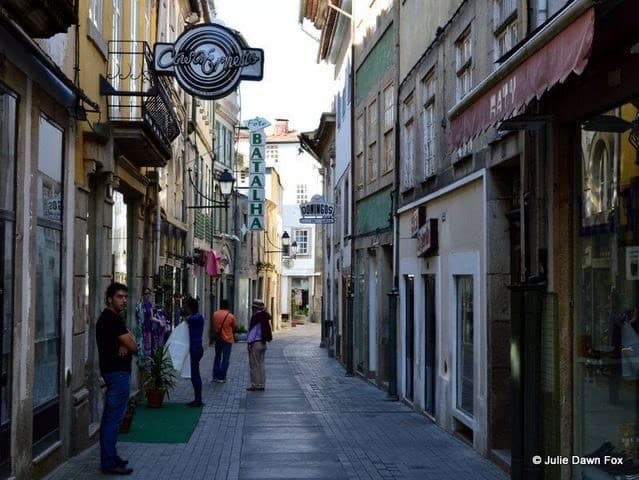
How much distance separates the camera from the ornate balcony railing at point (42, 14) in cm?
740

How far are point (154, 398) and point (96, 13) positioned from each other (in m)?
6.14

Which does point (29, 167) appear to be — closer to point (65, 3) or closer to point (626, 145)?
point (65, 3)

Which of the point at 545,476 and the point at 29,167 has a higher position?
the point at 29,167

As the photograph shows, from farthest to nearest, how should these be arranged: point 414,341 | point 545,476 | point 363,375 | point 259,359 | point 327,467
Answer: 1. point 363,375
2. point 259,359
3. point 414,341
4. point 327,467
5. point 545,476

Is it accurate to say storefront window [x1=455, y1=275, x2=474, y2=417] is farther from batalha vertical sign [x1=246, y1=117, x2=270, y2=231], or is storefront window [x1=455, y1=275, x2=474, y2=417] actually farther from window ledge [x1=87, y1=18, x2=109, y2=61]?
batalha vertical sign [x1=246, y1=117, x2=270, y2=231]

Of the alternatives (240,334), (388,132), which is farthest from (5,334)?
(240,334)

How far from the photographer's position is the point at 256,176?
37000mm

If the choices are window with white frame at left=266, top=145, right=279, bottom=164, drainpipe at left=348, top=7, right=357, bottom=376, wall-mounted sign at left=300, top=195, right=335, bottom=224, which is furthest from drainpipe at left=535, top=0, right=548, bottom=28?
window with white frame at left=266, top=145, right=279, bottom=164

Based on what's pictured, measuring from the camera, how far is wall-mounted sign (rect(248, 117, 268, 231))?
3666 cm

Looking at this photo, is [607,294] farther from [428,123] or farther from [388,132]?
[388,132]

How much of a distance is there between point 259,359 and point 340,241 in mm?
11627

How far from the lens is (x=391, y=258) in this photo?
20.2 m

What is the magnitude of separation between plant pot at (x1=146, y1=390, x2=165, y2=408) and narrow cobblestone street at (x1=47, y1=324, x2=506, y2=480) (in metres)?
0.73

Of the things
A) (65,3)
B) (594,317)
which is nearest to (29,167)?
(65,3)
